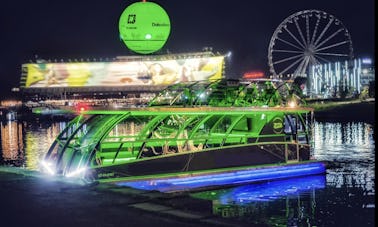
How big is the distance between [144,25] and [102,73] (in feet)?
204

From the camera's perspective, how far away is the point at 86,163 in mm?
17688

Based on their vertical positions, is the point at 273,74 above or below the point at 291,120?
above

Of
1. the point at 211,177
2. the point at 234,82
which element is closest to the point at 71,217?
the point at 211,177

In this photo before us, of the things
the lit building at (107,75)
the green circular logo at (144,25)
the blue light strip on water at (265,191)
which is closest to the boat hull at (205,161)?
the blue light strip on water at (265,191)

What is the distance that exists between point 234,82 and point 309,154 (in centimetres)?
417

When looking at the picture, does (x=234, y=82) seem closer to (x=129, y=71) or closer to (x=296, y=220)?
(x=296, y=220)

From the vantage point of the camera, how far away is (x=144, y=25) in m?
23.9

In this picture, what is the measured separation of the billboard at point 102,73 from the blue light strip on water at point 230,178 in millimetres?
60111

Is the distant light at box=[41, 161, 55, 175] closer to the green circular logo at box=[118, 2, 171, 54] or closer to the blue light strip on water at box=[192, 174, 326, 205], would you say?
the blue light strip on water at box=[192, 174, 326, 205]

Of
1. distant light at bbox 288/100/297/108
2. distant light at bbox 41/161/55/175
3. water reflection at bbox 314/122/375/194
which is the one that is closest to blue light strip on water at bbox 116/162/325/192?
water reflection at bbox 314/122/375/194

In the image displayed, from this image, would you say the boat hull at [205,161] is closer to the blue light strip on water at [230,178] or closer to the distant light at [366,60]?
the blue light strip on water at [230,178]

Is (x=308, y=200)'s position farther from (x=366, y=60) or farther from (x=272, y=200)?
(x=366, y=60)

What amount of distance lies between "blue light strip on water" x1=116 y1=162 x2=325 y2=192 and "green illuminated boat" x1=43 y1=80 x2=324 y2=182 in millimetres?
207

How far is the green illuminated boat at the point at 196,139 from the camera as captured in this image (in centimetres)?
1823
